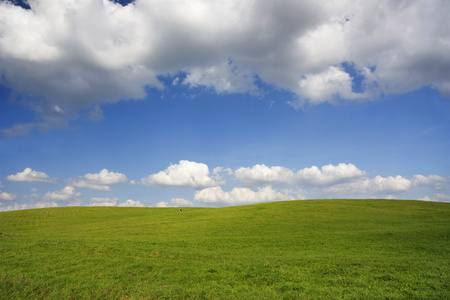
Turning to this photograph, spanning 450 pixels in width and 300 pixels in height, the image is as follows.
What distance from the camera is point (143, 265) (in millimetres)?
18359

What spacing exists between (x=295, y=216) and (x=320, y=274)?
106ft

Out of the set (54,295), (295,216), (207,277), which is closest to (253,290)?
(207,277)

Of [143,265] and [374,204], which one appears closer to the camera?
[143,265]

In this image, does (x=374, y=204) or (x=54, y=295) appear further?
(x=374, y=204)

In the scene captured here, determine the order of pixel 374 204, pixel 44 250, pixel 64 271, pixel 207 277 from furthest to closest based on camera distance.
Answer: pixel 374 204 < pixel 44 250 < pixel 64 271 < pixel 207 277

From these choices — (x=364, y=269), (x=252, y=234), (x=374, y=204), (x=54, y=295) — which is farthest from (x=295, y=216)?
(x=54, y=295)

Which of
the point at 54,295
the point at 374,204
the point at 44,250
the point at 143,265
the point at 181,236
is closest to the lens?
the point at 54,295

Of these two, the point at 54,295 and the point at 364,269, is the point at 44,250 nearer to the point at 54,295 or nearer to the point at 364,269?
the point at 54,295

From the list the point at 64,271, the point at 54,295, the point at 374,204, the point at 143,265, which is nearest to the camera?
the point at 54,295

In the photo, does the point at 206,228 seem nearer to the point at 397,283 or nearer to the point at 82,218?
the point at 397,283

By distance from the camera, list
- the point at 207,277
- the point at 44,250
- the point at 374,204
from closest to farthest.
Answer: the point at 207,277, the point at 44,250, the point at 374,204

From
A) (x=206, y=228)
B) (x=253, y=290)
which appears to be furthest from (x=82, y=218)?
(x=253, y=290)

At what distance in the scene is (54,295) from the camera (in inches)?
527

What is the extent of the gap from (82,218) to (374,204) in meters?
64.3
